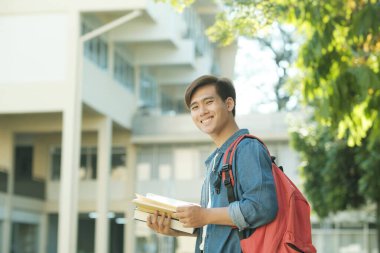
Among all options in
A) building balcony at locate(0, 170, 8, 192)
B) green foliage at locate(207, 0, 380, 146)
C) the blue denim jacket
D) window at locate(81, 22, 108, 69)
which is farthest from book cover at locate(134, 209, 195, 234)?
building balcony at locate(0, 170, 8, 192)

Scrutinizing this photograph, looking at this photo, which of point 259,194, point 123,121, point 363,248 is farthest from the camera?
point 363,248

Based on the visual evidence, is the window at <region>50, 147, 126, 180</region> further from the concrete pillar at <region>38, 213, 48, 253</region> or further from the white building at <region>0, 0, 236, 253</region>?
the concrete pillar at <region>38, 213, 48, 253</region>

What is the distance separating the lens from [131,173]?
3350 centimetres

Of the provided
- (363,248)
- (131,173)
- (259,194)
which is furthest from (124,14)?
(259,194)

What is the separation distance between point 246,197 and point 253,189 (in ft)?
0.16

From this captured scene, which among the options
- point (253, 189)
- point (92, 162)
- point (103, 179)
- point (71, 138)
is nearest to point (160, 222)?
point (253, 189)

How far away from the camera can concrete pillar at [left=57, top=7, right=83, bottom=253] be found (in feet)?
77.2

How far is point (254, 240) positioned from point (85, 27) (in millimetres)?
23946

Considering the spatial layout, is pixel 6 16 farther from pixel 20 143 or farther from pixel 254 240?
pixel 254 240

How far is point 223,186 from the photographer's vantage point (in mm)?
3111

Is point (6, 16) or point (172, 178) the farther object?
point (172, 178)

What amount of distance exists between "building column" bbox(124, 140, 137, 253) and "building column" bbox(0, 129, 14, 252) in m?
5.55

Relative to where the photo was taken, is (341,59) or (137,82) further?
(137,82)

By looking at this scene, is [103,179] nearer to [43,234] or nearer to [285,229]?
[43,234]
